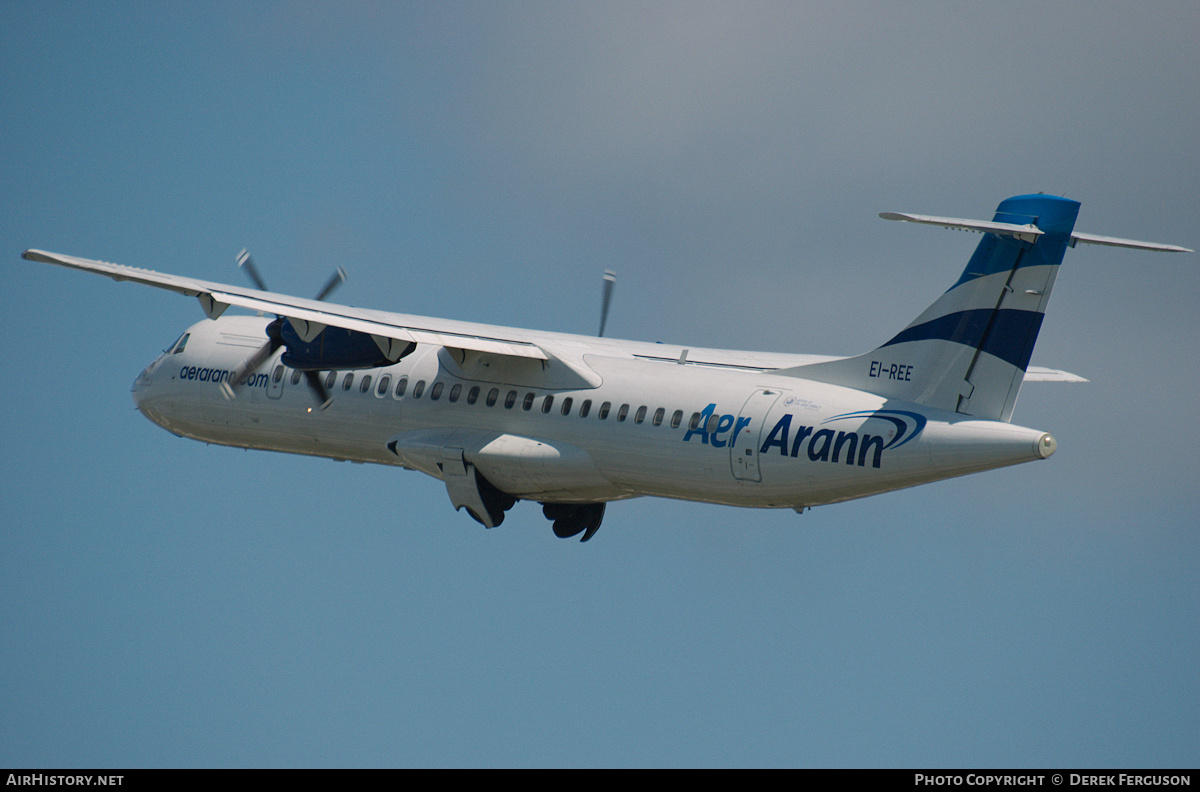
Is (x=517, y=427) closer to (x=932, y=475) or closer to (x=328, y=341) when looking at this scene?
(x=328, y=341)

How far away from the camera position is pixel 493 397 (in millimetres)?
29609

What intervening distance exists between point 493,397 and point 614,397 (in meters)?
2.77

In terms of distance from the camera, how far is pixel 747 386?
27.1m

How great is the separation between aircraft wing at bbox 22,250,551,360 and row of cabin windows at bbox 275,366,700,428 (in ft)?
2.85

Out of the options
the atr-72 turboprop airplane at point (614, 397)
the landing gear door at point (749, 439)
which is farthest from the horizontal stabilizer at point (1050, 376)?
the landing gear door at point (749, 439)

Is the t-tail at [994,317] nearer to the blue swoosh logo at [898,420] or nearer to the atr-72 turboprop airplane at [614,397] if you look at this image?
the atr-72 turboprop airplane at [614,397]

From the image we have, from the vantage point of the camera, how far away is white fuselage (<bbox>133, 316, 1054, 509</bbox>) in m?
25.3

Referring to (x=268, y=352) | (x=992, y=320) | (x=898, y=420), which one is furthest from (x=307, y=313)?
(x=992, y=320)

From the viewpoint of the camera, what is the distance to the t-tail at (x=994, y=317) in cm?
2500

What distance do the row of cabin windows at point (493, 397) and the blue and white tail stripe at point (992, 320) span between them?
157 inches

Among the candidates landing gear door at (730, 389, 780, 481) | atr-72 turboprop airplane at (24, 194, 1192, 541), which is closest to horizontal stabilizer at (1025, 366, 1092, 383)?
atr-72 turboprop airplane at (24, 194, 1192, 541)

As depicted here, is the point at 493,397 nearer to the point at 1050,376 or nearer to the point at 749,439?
the point at 749,439

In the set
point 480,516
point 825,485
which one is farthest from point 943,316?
point 480,516

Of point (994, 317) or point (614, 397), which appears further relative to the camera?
point (614, 397)
